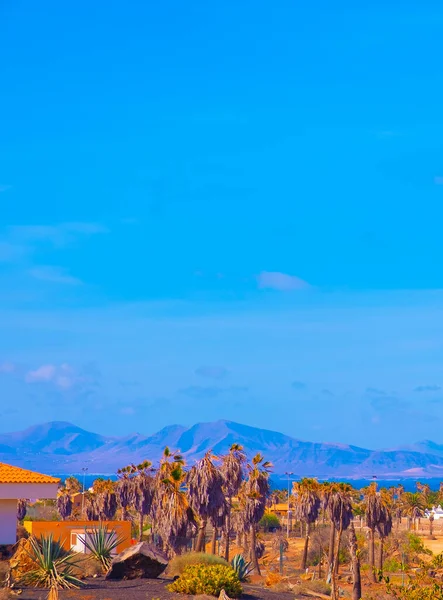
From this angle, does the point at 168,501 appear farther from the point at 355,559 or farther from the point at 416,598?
the point at 416,598

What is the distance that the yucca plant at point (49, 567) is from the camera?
2816 cm

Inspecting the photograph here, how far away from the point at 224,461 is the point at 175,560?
19275 millimetres

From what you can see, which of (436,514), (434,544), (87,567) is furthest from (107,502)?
(436,514)

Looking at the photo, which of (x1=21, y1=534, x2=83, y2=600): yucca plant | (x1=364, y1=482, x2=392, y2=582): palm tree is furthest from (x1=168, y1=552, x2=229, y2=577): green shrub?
(x1=364, y1=482, x2=392, y2=582): palm tree

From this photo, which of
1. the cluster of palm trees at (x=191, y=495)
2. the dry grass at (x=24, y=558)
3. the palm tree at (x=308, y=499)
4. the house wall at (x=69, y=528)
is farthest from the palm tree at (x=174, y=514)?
the palm tree at (x=308, y=499)

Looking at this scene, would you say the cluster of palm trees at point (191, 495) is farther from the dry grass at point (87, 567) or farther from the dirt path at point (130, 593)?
the dirt path at point (130, 593)

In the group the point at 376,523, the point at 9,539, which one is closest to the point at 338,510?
the point at 376,523

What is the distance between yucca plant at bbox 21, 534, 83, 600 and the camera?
28156 millimetres

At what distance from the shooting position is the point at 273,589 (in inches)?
1272

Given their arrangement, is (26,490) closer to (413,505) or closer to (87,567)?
(87,567)

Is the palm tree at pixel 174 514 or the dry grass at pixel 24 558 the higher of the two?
the palm tree at pixel 174 514

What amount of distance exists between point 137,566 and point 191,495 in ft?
50.5

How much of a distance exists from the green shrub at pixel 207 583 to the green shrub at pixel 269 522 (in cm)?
8566

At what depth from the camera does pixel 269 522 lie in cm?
11431
